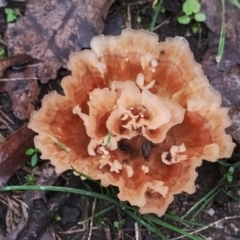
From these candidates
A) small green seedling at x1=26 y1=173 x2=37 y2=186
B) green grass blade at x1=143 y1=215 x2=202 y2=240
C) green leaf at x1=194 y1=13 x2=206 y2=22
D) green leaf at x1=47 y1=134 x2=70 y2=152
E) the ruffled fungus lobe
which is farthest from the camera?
green leaf at x1=194 y1=13 x2=206 y2=22

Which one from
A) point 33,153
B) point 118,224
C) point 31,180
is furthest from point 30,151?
point 118,224

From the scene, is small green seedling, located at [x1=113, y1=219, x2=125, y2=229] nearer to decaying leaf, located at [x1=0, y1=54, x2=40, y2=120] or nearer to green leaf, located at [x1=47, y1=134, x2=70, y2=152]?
green leaf, located at [x1=47, y1=134, x2=70, y2=152]

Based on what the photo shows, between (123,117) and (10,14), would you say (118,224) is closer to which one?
(123,117)

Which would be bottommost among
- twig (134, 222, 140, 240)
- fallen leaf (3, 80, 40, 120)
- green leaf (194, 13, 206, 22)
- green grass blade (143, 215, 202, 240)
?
twig (134, 222, 140, 240)

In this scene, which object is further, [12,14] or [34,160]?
[12,14]

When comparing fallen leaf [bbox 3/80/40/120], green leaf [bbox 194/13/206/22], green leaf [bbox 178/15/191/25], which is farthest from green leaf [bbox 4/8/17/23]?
green leaf [bbox 194/13/206/22]
